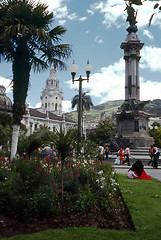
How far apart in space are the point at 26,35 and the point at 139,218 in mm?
9514

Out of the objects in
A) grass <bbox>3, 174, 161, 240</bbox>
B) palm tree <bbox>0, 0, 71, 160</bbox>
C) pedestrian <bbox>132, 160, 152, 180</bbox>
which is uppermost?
palm tree <bbox>0, 0, 71, 160</bbox>

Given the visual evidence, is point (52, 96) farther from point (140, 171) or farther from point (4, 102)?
point (140, 171)

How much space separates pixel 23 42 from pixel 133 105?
13394 mm

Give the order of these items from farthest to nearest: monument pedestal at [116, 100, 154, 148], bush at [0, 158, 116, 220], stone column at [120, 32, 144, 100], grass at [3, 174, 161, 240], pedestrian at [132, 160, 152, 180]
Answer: stone column at [120, 32, 144, 100] < monument pedestal at [116, 100, 154, 148] < pedestrian at [132, 160, 152, 180] < bush at [0, 158, 116, 220] < grass at [3, 174, 161, 240]

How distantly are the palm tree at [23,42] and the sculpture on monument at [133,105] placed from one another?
11033 millimetres

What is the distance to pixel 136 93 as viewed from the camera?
21.7 metres

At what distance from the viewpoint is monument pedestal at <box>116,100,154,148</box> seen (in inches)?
782

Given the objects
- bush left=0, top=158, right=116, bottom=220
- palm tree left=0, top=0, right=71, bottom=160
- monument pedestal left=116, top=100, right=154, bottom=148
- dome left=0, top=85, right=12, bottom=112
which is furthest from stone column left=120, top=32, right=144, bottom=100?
dome left=0, top=85, right=12, bottom=112

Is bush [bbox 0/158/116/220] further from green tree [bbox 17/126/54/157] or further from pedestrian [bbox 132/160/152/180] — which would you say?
pedestrian [bbox 132/160/152/180]

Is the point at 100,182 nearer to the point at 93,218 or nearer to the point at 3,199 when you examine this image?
the point at 93,218

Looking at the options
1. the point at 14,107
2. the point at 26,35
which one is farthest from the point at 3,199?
the point at 26,35

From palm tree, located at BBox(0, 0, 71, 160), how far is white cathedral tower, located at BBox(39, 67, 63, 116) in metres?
87.7

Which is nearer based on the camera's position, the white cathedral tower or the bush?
the bush

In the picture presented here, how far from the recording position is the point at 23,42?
1036 cm
